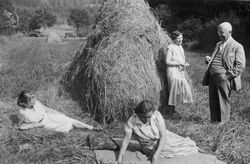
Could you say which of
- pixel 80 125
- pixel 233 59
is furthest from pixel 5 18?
pixel 233 59

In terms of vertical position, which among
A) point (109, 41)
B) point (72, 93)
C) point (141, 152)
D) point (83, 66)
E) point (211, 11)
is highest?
point (211, 11)

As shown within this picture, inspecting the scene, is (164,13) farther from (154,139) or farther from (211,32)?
(154,139)

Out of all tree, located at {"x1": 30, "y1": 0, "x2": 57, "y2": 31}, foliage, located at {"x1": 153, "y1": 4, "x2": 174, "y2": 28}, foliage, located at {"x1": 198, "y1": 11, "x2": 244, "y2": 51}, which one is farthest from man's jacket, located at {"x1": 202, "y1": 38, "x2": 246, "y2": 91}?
tree, located at {"x1": 30, "y1": 0, "x2": 57, "y2": 31}

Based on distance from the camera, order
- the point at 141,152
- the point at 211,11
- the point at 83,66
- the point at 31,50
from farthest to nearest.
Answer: the point at 211,11, the point at 31,50, the point at 83,66, the point at 141,152

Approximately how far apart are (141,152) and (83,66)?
97.0 inches

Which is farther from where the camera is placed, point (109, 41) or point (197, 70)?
point (197, 70)

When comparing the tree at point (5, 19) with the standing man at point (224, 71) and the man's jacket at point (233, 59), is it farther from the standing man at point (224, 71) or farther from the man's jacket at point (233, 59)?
the man's jacket at point (233, 59)

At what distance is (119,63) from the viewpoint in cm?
573

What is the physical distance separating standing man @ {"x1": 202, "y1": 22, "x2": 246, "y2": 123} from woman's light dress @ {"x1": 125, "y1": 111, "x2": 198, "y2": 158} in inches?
44.0

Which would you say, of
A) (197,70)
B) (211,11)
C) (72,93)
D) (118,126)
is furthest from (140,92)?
(211,11)

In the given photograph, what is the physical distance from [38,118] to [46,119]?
0.15 m

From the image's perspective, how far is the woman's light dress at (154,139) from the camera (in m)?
4.18

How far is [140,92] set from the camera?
223 inches

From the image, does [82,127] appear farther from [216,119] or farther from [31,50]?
[31,50]
